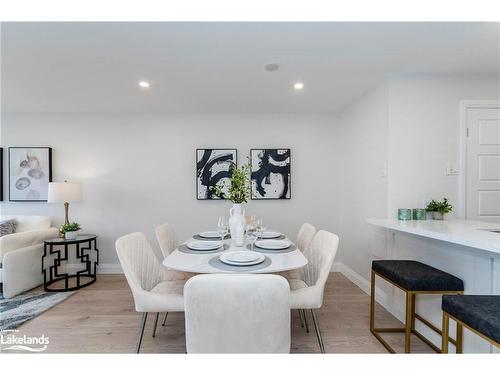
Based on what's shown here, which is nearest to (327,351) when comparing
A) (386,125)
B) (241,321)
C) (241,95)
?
(241,321)

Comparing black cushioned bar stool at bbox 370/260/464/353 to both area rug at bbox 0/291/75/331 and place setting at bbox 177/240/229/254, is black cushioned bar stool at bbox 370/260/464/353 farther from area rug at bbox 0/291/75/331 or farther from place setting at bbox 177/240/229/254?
area rug at bbox 0/291/75/331

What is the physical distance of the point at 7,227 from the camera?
292 cm

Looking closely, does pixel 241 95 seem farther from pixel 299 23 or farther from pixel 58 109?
pixel 58 109

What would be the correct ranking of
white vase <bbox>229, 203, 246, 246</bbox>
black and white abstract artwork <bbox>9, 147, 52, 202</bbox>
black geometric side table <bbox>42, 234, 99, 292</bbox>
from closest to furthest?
white vase <bbox>229, 203, 246, 246</bbox>, black geometric side table <bbox>42, 234, 99, 292</bbox>, black and white abstract artwork <bbox>9, 147, 52, 202</bbox>

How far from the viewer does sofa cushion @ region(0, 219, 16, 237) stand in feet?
9.43

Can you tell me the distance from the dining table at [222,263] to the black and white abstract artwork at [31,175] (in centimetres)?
283

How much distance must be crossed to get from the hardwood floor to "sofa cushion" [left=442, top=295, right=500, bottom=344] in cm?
82

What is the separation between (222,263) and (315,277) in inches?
31.0

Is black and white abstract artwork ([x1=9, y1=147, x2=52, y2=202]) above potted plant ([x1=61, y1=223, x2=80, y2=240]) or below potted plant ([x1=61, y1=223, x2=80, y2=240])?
above

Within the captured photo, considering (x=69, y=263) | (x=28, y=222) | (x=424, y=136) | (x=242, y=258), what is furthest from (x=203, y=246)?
(x=28, y=222)

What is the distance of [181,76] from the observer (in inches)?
86.5

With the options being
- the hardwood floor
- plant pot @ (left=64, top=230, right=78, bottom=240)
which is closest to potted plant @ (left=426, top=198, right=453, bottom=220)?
the hardwood floor

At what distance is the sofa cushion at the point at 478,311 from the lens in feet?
3.09

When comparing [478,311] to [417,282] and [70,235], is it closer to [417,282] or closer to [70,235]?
[417,282]
